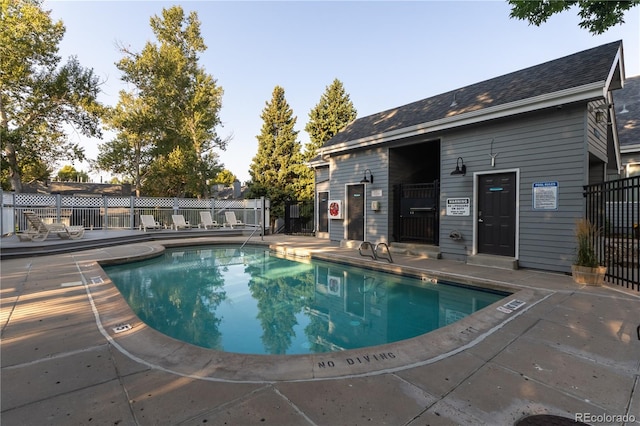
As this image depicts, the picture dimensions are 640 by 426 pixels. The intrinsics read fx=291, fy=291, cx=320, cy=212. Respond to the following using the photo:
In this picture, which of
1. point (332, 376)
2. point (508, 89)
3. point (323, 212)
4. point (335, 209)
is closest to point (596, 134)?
point (508, 89)

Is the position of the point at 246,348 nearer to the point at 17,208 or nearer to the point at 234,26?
the point at 234,26

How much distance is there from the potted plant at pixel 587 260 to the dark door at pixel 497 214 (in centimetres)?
137

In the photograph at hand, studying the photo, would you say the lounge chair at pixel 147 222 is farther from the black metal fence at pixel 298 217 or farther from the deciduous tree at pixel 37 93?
the deciduous tree at pixel 37 93

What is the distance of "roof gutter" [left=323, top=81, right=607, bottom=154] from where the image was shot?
5320mm

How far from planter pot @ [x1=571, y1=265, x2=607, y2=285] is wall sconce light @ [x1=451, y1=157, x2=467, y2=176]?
10.1ft

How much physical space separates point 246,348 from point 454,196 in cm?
619

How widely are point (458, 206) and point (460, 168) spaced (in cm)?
96

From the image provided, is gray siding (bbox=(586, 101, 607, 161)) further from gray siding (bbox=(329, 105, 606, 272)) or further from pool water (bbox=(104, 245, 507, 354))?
pool water (bbox=(104, 245, 507, 354))

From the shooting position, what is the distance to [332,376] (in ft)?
7.30

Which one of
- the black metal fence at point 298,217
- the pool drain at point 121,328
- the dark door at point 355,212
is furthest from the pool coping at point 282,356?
the black metal fence at point 298,217

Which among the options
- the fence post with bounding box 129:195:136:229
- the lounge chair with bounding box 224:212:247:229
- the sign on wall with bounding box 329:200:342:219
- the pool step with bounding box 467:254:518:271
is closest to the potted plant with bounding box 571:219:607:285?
the pool step with bounding box 467:254:518:271

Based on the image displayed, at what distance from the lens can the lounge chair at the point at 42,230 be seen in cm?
889

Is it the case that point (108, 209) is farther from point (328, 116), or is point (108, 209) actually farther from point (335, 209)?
point (328, 116)

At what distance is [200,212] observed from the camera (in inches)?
593
